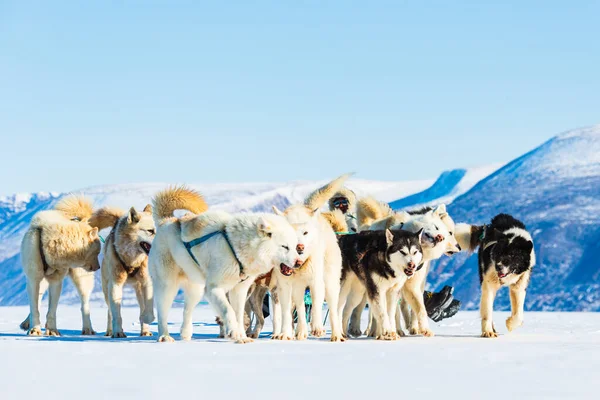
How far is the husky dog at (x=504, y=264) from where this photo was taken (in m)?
9.27

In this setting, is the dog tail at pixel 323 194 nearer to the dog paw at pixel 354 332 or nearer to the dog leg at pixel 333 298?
the dog leg at pixel 333 298

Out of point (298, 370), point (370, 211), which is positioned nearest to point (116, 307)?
point (370, 211)

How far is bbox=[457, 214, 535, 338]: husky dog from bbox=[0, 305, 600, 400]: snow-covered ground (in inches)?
43.0

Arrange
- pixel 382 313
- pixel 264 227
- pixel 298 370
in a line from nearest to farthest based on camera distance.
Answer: pixel 298 370, pixel 264 227, pixel 382 313

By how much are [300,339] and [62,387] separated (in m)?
3.62

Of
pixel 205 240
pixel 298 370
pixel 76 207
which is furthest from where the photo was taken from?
pixel 76 207

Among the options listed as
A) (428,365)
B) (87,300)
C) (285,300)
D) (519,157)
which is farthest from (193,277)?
(519,157)

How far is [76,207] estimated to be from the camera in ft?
36.5

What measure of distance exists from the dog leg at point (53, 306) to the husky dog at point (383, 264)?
10.3ft

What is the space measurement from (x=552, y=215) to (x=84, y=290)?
110 meters

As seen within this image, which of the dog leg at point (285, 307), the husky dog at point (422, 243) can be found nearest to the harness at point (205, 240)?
the dog leg at point (285, 307)

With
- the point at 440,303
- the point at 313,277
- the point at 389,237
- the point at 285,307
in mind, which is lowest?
the point at 440,303

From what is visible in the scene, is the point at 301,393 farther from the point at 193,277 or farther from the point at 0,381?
the point at 193,277

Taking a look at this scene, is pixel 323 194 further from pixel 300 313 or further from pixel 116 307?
pixel 116 307
